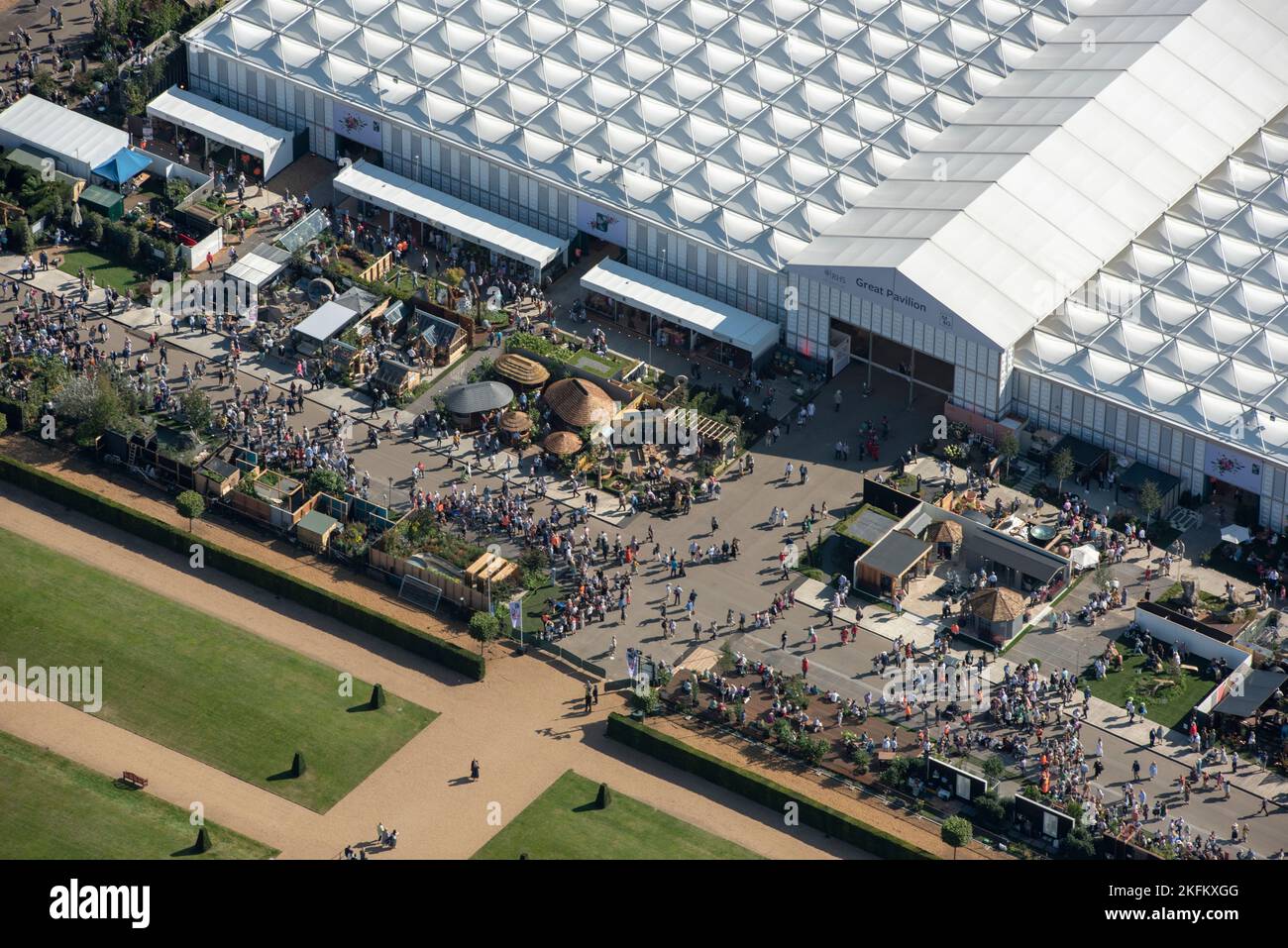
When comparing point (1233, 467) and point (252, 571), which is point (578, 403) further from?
point (1233, 467)

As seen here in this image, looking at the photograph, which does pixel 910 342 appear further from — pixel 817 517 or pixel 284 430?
pixel 284 430

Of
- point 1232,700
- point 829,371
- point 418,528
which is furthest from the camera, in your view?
point 829,371

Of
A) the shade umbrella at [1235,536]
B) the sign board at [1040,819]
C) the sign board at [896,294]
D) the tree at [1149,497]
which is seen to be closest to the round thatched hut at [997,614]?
the tree at [1149,497]

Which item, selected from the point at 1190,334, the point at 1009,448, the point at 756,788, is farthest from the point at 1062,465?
the point at 756,788

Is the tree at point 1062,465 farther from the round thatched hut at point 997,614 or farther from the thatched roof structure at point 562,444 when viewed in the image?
the thatched roof structure at point 562,444

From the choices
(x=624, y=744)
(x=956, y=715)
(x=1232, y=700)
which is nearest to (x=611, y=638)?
(x=624, y=744)

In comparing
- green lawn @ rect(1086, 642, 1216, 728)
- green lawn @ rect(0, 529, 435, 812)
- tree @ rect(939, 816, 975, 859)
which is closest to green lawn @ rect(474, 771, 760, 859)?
green lawn @ rect(0, 529, 435, 812)

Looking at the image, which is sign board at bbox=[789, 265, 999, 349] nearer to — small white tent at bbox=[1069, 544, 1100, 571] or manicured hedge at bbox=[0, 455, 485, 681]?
small white tent at bbox=[1069, 544, 1100, 571]
